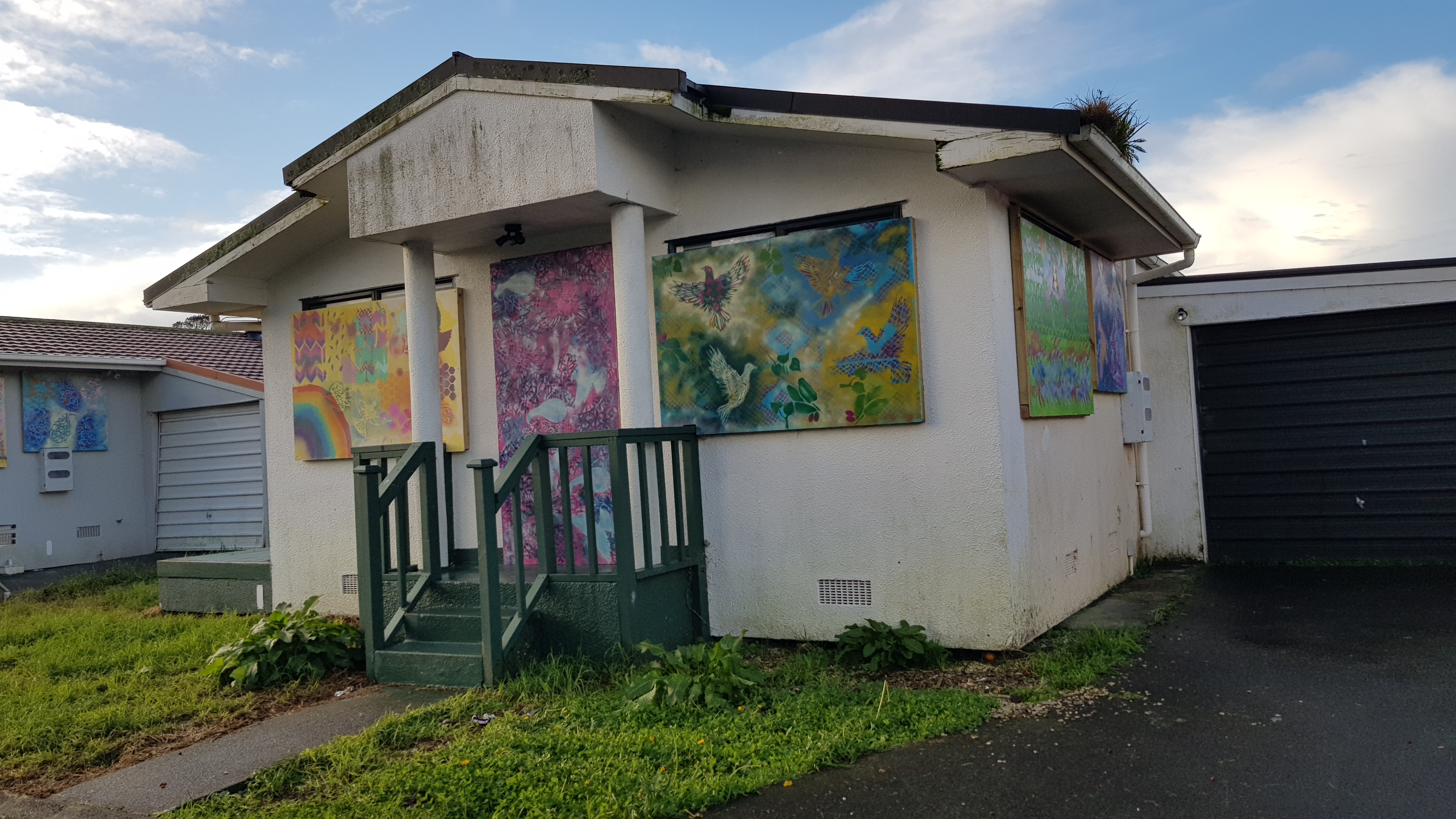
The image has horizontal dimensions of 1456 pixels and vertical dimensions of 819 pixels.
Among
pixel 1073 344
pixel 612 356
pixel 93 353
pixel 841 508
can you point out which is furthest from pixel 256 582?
pixel 93 353

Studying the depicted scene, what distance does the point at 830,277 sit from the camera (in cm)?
604

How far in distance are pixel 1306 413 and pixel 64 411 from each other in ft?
50.5

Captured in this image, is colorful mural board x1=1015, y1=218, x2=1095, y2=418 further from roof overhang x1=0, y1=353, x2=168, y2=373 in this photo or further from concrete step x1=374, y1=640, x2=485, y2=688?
roof overhang x1=0, y1=353, x2=168, y2=373

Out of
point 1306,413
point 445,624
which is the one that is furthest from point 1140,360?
point 445,624

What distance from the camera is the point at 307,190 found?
719cm

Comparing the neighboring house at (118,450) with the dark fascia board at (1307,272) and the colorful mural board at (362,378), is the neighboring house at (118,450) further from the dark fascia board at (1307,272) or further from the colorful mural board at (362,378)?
the dark fascia board at (1307,272)

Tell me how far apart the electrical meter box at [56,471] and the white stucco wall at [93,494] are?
0.07 metres

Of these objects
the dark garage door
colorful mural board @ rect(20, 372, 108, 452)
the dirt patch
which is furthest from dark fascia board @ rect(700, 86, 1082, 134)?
colorful mural board @ rect(20, 372, 108, 452)

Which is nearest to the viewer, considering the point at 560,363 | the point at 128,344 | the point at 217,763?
the point at 217,763

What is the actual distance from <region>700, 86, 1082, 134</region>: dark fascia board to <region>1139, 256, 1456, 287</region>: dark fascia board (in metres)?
4.34

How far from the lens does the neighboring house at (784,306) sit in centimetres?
576

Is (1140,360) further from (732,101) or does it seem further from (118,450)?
(118,450)

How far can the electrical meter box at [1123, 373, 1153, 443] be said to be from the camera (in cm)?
870

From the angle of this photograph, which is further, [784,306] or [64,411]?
[64,411]
